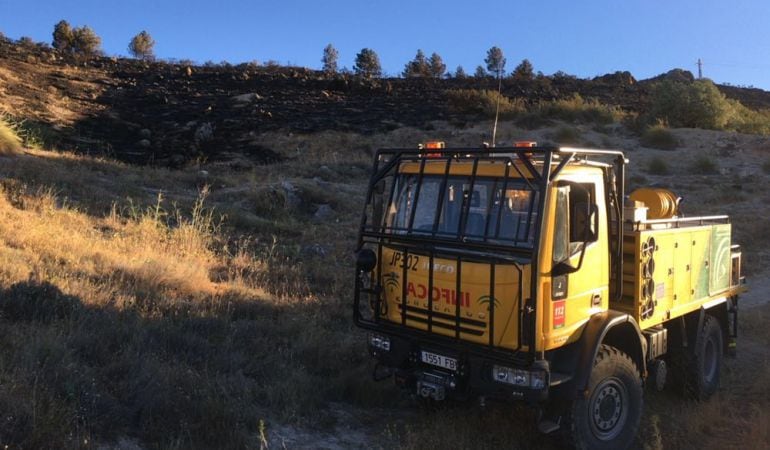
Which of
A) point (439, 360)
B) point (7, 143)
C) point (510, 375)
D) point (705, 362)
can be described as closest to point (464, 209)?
point (439, 360)

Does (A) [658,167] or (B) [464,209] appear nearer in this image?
(B) [464,209]

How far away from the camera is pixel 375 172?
5801mm

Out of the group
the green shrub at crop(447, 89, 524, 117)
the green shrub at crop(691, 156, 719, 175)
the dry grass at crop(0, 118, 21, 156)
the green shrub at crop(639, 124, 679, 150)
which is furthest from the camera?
the green shrub at crop(447, 89, 524, 117)

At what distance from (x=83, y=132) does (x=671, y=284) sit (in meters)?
27.7

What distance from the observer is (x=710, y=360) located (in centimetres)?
749

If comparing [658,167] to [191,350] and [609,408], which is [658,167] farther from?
[191,350]

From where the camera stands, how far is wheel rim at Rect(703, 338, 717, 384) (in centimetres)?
736

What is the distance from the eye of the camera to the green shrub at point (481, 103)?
3566 cm

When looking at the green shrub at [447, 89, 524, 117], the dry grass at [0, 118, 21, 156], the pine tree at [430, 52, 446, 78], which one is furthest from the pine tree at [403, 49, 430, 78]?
the dry grass at [0, 118, 21, 156]

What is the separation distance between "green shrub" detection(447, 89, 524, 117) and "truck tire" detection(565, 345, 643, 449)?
30.2m

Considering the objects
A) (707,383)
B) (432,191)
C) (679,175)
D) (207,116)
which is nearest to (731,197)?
(679,175)

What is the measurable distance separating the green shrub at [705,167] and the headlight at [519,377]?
24915mm

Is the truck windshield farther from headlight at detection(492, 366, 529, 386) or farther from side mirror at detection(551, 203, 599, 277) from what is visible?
headlight at detection(492, 366, 529, 386)

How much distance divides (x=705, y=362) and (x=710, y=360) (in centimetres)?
17
